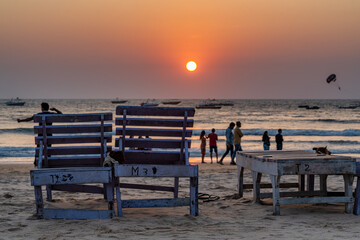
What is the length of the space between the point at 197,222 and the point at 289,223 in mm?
1393

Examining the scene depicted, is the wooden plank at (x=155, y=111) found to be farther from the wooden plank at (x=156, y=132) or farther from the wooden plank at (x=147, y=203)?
the wooden plank at (x=147, y=203)

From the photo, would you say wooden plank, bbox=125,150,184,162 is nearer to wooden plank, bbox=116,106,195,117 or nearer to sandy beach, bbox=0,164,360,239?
wooden plank, bbox=116,106,195,117

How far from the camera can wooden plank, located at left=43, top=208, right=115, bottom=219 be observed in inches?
305

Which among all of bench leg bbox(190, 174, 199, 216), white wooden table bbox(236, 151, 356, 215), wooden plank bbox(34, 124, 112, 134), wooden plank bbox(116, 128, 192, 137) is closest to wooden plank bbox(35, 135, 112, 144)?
wooden plank bbox(34, 124, 112, 134)

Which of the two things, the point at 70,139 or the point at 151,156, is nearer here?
the point at 70,139

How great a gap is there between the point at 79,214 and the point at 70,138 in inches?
50.8

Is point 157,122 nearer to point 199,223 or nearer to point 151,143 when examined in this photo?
point 151,143

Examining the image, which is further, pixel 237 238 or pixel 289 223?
pixel 289 223

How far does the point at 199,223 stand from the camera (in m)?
7.70

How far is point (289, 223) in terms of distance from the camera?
7.65m

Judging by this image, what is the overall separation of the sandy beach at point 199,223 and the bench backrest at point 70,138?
3.24 feet

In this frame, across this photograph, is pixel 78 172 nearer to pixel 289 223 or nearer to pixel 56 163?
pixel 56 163

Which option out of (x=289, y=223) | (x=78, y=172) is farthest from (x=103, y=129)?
(x=289, y=223)

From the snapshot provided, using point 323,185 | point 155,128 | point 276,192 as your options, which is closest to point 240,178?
point 323,185
